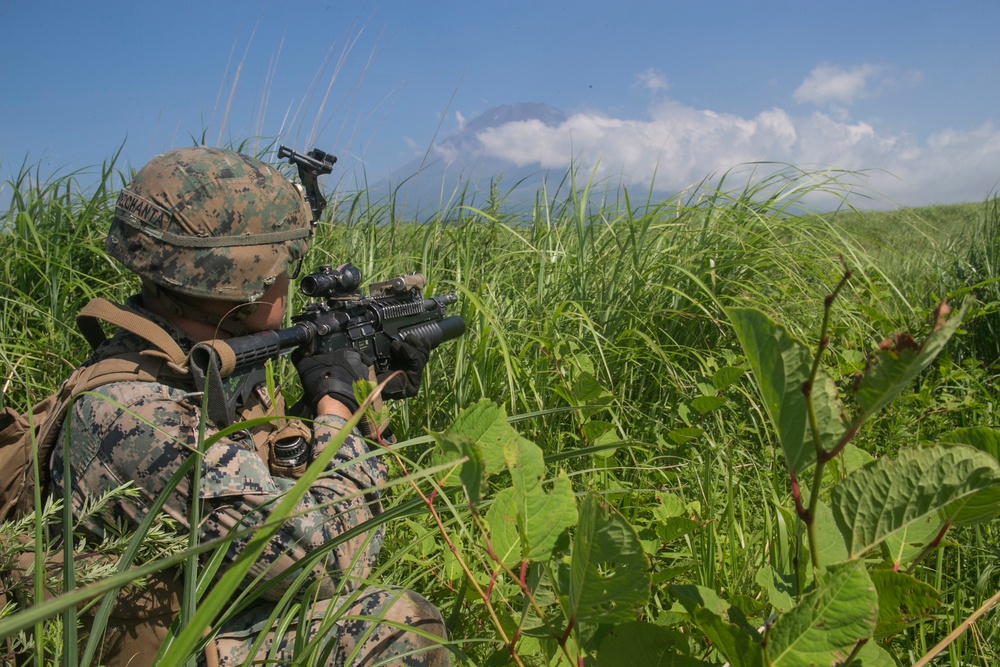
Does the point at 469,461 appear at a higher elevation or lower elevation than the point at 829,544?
higher

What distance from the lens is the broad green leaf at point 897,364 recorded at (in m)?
0.43

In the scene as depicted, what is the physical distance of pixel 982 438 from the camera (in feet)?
1.95

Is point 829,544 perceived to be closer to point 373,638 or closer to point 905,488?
point 905,488

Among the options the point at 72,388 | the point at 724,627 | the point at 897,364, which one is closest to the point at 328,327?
the point at 72,388

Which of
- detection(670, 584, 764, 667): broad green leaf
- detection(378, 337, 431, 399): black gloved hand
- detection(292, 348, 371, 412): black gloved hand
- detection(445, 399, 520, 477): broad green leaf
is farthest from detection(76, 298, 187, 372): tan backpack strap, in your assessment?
detection(670, 584, 764, 667): broad green leaf

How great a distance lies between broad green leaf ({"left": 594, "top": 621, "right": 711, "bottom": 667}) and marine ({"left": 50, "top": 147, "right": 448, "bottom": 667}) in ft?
1.96

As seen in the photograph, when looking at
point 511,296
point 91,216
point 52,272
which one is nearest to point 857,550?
point 511,296

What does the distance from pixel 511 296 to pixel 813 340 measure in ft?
4.76

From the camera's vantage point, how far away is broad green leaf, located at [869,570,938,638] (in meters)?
0.58

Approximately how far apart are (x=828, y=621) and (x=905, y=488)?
0.39 ft

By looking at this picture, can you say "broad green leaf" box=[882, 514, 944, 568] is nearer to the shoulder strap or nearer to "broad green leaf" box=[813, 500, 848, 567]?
"broad green leaf" box=[813, 500, 848, 567]

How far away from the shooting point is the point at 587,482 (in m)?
2.24

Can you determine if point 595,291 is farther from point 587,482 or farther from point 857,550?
point 857,550

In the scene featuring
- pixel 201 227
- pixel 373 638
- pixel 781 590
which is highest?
pixel 201 227
